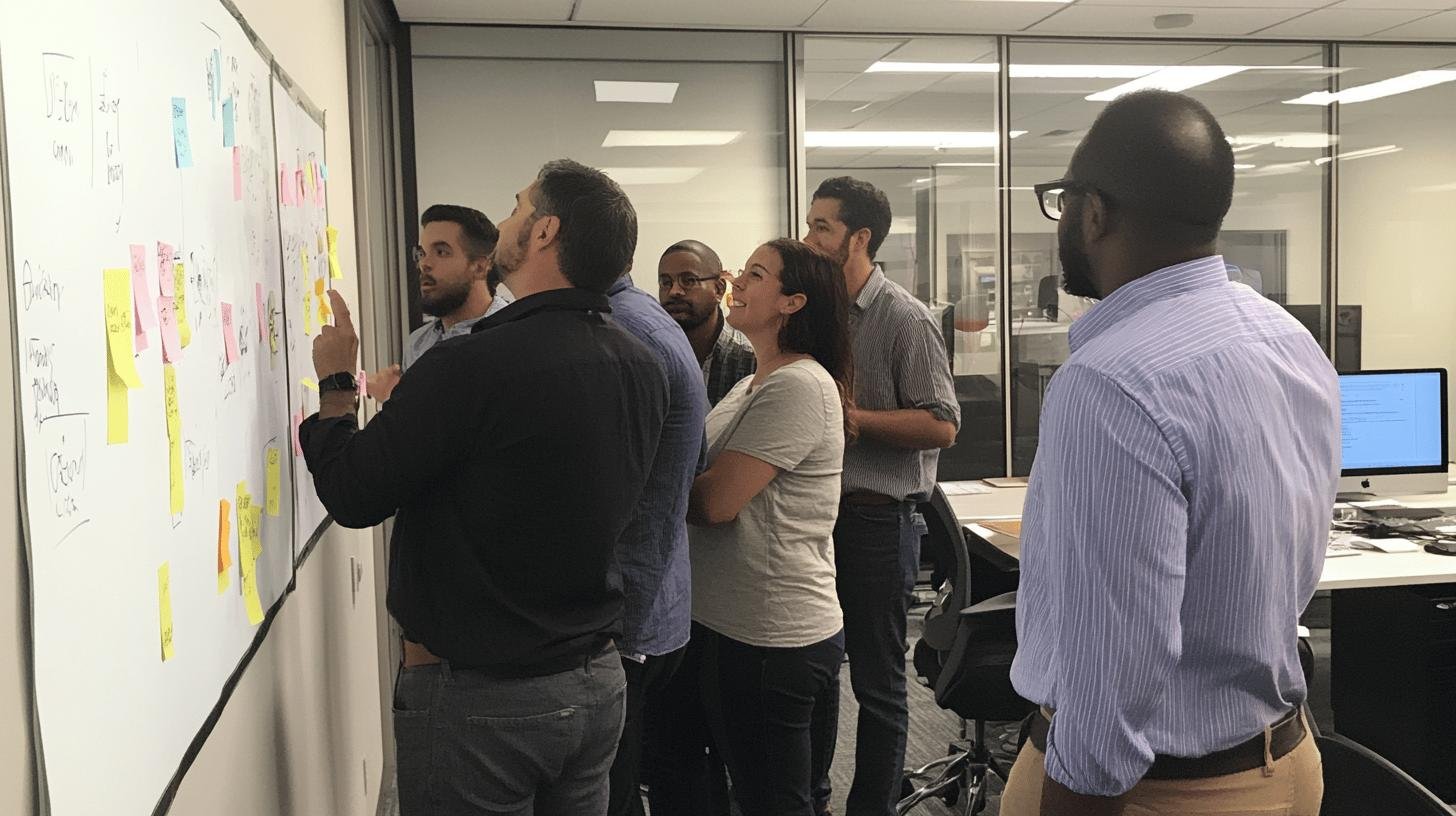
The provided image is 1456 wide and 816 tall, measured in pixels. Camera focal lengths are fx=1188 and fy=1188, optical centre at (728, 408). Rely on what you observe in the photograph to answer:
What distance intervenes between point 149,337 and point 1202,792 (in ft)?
3.74

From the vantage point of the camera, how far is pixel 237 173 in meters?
1.50

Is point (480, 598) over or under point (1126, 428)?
under

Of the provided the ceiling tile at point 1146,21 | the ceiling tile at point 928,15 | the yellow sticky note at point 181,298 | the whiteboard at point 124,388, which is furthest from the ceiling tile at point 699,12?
the yellow sticky note at point 181,298

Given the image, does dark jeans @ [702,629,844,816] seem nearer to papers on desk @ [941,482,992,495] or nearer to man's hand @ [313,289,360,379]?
man's hand @ [313,289,360,379]

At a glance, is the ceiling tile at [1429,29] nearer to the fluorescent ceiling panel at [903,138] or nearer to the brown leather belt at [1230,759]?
the fluorescent ceiling panel at [903,138]

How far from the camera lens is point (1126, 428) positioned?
1.19 metres

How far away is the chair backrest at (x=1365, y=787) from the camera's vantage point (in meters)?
1.19

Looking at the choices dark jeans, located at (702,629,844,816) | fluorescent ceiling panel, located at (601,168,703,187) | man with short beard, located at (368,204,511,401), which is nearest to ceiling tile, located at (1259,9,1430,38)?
fluorescent ceiling panel, located at (601,168,703,187)

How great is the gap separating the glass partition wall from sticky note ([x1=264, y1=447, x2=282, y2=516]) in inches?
135

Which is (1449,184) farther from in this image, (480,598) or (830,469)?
(480,598)

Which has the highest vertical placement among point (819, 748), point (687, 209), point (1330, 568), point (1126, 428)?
point (687, 209)

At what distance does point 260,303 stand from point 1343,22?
5.07 metres

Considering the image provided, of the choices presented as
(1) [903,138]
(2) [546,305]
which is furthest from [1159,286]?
(1) [903,138]

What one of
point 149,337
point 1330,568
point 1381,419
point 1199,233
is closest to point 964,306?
point 1381,419
